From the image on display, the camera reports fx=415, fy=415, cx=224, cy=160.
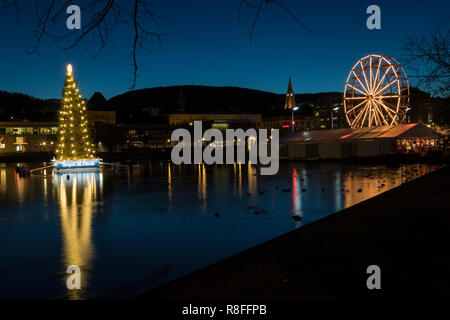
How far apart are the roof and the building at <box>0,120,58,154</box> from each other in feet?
204

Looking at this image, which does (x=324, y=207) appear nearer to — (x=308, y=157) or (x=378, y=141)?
(x=378, y=141)

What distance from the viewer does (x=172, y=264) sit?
21.9 feet

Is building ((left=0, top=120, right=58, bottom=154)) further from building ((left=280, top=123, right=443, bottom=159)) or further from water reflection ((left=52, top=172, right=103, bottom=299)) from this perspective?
water reflection ((left=52, top=172, right=103, bottom=299))

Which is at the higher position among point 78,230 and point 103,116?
point 103,116

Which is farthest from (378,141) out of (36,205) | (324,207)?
(36,205)

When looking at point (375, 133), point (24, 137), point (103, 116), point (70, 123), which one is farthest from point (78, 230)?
point (103, 116)

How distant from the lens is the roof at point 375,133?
1529 inches

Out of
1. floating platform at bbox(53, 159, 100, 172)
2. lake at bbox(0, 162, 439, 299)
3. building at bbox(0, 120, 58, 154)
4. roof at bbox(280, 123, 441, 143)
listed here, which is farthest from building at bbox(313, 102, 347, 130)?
lake at bbox(0, 162, 439, 299)

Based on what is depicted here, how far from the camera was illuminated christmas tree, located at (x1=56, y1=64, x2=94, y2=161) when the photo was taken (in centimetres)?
3259

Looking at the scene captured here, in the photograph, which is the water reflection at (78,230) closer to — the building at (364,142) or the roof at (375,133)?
the roof at (375,133)

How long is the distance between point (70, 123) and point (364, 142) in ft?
91.8

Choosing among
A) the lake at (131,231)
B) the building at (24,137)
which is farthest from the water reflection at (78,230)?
the building at (24,137)

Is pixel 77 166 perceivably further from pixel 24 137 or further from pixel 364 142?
pixel 24 137

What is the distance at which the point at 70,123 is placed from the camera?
3266 centimetres
